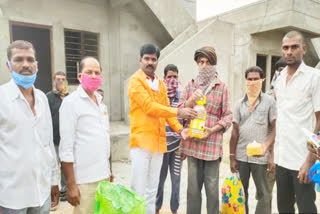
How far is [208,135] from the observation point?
2.52 meters

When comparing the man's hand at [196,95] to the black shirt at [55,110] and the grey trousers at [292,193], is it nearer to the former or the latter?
the grey trousers at [292,193]

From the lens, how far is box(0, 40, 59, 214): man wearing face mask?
1579mm

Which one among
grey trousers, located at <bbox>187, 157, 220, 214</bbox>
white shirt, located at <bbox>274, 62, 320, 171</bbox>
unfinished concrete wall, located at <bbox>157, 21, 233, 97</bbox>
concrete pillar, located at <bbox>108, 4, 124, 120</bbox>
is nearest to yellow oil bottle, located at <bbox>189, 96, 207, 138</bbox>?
grey trousers, located at <bbox>187, 157, 220, 214</bbox>

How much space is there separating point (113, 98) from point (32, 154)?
6.58 m

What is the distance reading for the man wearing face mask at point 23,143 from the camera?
1.58 meters

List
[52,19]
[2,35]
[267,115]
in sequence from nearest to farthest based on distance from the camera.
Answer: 1. [267,115]
2. [2,35]
3. [52,19]

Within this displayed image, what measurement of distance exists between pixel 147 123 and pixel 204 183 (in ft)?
3.19

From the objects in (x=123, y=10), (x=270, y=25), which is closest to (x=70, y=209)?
(x=123, y=10)

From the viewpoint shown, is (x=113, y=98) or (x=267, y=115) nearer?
(x=267, y=115)

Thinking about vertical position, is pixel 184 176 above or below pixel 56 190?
below

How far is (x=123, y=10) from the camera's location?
7980 mm

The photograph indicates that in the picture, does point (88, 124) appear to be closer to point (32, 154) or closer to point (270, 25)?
point (32, 154)

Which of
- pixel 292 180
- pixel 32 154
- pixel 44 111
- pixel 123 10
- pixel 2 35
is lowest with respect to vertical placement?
pixel 292 180

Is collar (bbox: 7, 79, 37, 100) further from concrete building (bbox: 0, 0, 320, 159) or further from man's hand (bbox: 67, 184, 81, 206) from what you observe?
concrete building (bbox: 0, 0, 320, 159)
